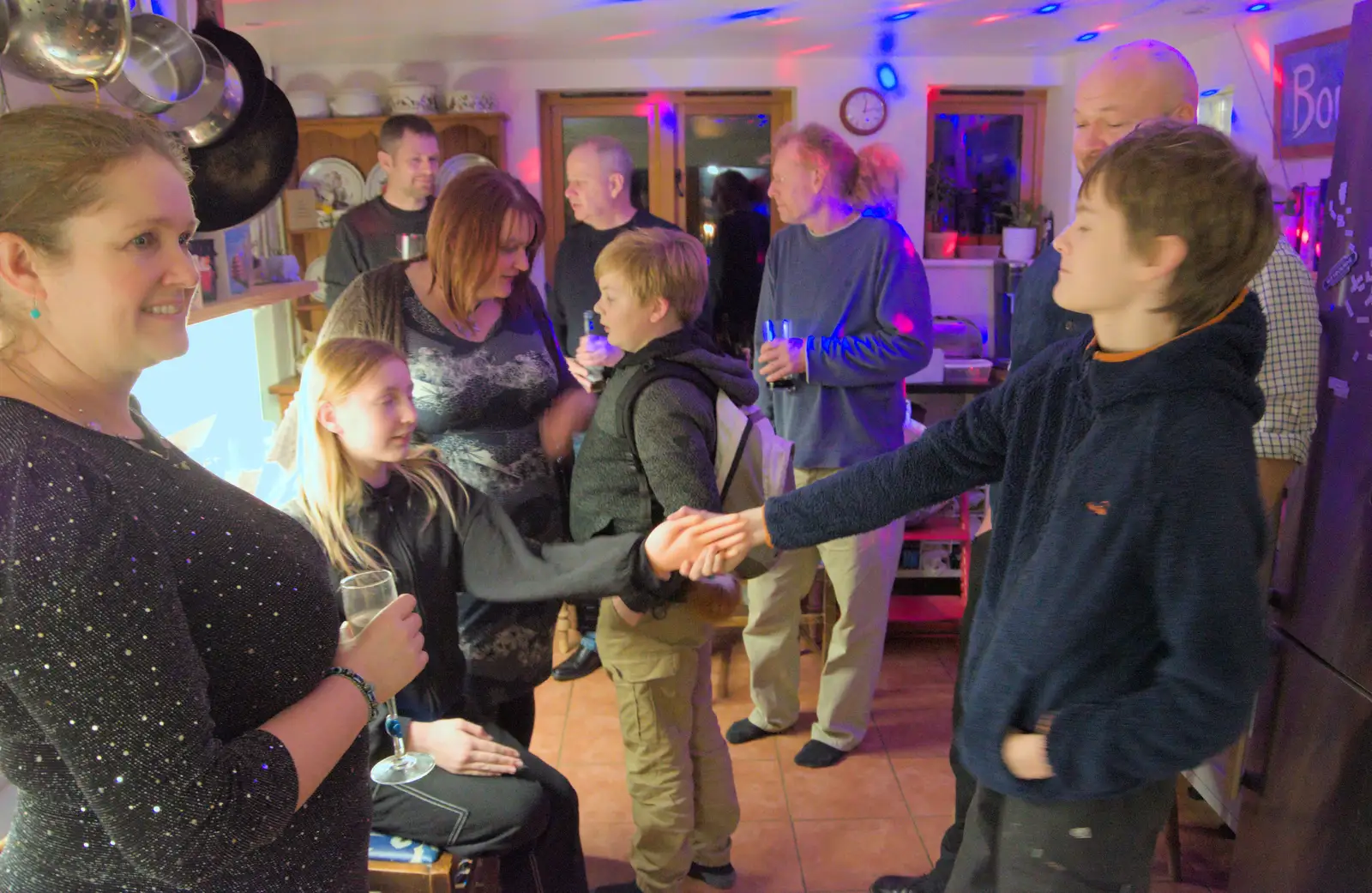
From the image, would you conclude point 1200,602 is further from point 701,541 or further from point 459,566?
point 459,566

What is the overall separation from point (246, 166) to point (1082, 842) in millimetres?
1990

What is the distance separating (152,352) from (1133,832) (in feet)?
4.03

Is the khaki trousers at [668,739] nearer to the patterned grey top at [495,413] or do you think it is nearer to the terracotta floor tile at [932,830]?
the patterned grey top at [495,413]

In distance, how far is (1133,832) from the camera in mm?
1240

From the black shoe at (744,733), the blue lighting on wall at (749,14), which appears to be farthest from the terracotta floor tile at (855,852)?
the blue lighting on wall at (749,14)

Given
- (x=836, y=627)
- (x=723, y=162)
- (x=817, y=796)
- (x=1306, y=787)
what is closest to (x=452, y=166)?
(x=723, y=162)

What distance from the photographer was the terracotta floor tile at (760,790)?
271 centimetres

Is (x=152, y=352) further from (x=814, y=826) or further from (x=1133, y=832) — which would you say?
(x=814, y=826)

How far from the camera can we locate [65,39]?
56.7 inches

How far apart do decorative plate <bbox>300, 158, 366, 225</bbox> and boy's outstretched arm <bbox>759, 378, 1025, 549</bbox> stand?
409 cm

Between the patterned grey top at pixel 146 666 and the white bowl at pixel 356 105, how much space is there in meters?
4.29

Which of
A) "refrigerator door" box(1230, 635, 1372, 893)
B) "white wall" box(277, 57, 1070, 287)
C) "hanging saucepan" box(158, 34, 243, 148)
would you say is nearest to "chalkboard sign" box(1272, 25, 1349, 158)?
"white wall" box(277, 57, 1070, 287)

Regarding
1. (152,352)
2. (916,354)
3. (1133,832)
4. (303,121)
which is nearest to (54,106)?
(152,352)

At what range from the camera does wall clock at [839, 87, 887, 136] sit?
5.31 meters
